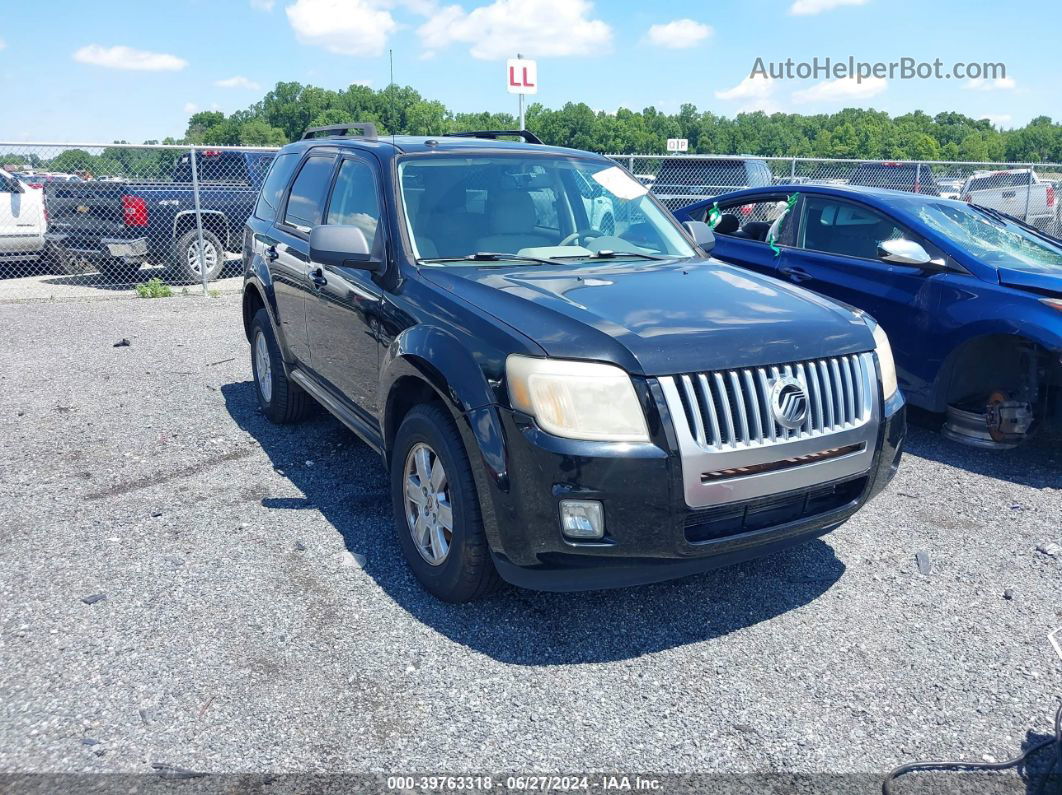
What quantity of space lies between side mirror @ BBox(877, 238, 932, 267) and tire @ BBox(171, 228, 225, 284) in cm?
980

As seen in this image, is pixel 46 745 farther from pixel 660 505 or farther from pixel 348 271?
pixel 348 271

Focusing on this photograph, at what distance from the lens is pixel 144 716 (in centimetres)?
284

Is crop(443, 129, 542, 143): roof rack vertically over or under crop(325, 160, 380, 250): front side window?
over

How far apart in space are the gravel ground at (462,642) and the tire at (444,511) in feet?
0.50

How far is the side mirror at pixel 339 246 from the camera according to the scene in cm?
386

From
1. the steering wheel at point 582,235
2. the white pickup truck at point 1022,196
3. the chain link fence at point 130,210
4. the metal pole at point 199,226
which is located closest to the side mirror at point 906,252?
the steering wheel at point 582,235

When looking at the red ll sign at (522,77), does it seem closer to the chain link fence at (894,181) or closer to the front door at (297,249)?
the chain link fence at (894,181)

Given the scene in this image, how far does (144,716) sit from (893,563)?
3.19m

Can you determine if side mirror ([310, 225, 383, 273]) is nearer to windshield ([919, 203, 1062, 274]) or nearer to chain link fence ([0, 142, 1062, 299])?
windshield ([919, 203, 1062, 274])

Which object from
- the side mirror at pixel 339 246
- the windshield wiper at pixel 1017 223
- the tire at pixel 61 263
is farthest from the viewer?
the tire at pixel 61 263

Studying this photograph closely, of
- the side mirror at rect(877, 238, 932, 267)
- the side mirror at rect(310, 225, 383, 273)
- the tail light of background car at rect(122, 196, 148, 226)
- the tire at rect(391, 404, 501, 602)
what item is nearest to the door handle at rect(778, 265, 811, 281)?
the side mirror at rect(877, 238, 932, 267)

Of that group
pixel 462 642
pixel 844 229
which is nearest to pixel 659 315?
pixel 462 642

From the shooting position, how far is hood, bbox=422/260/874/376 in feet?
9.98

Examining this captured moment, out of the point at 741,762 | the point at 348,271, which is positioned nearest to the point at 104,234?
the point at 348,271
